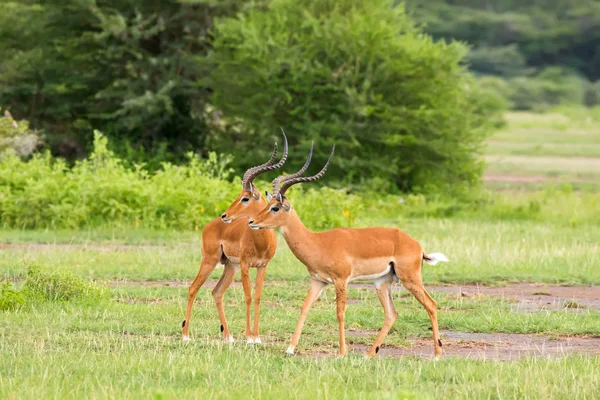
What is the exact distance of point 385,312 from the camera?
9523 millimetres

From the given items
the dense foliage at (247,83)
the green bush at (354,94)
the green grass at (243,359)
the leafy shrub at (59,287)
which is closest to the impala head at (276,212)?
the green grass at (243,359)

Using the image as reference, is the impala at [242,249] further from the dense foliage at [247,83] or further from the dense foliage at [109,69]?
the dense foliage at [109,69]

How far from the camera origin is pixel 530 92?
7188 cm

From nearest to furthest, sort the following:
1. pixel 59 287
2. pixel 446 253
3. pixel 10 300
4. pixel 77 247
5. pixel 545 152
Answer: pixel 10 300
pixel 59 287
pixel 446 253
pixel 77 247
pixel 545 152

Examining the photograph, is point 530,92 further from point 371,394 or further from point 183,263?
point 371,394

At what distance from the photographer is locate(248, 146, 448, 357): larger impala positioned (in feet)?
30.1

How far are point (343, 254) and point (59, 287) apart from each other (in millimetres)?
3544

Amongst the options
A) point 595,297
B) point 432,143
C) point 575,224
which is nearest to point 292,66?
point 432,143

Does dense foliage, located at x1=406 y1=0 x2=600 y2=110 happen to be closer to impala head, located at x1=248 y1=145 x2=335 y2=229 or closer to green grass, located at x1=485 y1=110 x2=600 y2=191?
green grass, located at x1=485 y1=110 x2=600 y2=191

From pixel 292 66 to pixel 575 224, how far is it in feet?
23.2

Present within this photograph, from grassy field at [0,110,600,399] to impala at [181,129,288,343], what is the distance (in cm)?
27

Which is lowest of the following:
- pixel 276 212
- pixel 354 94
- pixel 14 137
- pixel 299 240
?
pixel 299 240

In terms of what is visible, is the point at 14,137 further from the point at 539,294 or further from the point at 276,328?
the point at 276,328

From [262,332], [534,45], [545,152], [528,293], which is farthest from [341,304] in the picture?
[534,45]
